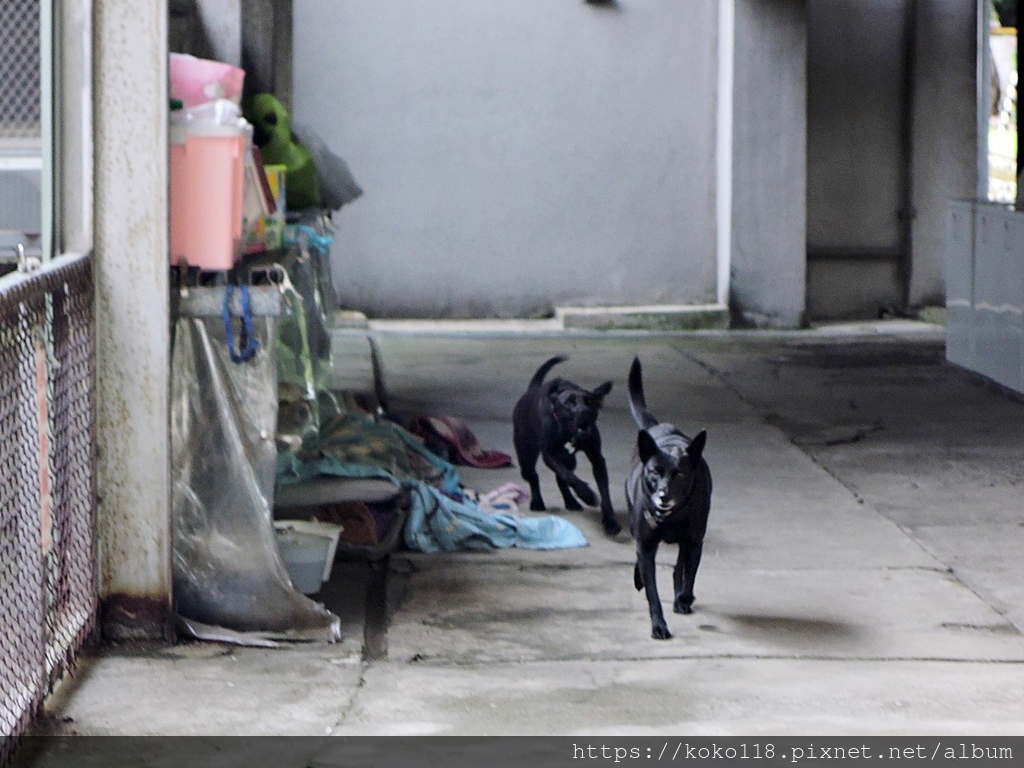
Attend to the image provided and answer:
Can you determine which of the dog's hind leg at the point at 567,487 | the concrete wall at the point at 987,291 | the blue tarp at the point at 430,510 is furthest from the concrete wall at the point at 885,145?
the blue tarp at the point at 430,510

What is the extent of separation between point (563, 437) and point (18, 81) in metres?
3.12

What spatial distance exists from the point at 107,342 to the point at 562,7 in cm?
1064

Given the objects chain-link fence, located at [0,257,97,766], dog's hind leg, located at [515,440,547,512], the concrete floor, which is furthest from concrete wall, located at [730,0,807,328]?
chain-link fence, located at [0,257,97,766]

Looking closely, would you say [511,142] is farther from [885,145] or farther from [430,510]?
[430,510]

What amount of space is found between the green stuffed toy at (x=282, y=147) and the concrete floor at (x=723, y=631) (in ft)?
5.87

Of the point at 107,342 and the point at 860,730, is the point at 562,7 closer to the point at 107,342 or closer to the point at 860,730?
the point at 107,342

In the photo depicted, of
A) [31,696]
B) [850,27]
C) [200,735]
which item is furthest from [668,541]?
[850,27]

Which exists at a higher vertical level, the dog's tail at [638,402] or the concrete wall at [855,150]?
the concrete wall at [855,150]

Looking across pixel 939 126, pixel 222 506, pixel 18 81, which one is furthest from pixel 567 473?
pixel 939 126

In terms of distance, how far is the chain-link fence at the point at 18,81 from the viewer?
17.2 feet

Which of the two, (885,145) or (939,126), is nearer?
(939,126)

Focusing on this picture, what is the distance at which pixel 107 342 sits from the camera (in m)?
5.26

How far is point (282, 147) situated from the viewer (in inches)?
311

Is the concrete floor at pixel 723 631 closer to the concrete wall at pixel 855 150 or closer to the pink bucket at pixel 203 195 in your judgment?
the pink bucket at pixel 203 195
